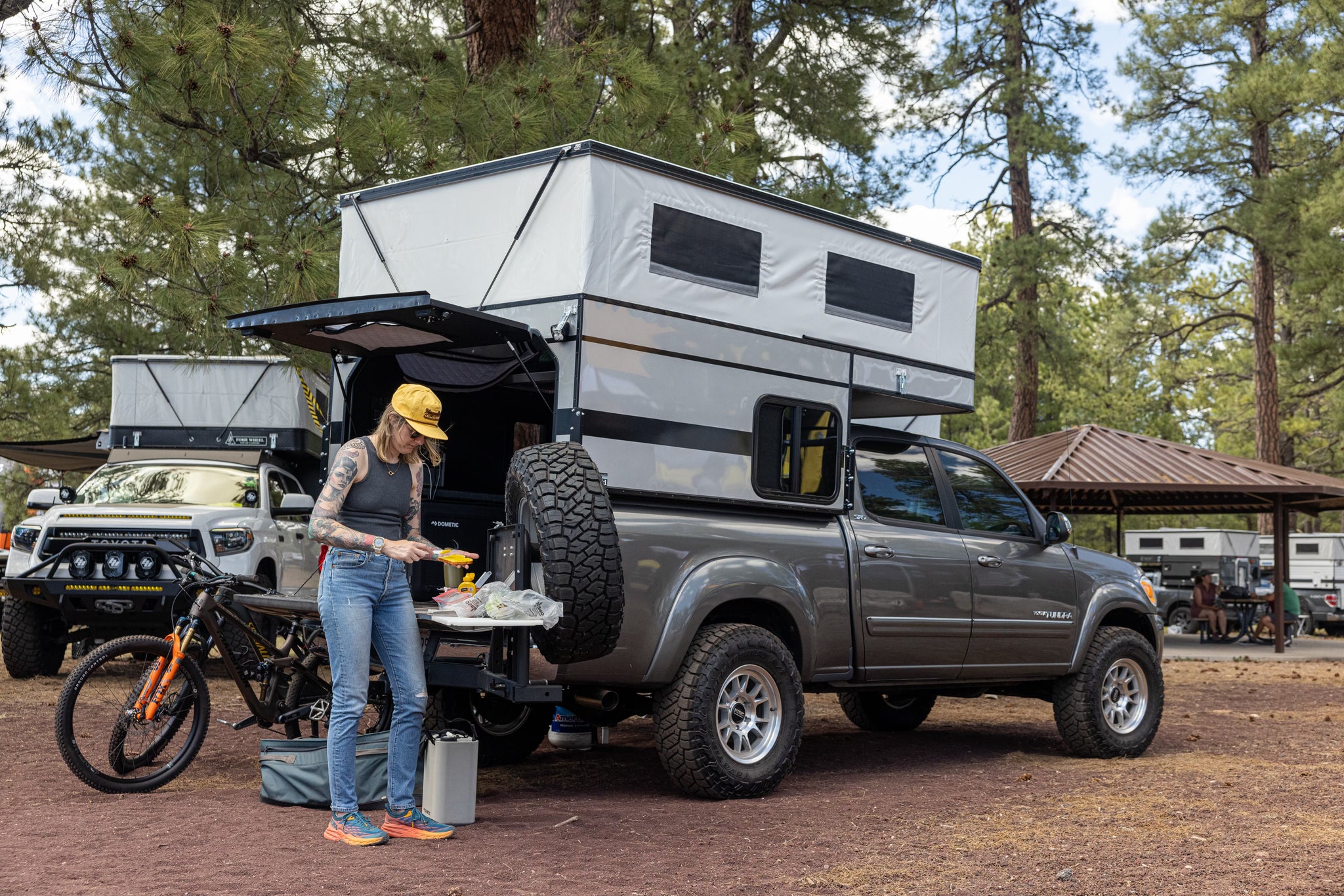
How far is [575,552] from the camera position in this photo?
574cm

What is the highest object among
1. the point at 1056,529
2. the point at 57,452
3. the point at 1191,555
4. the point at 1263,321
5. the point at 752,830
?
the point at 1263,321

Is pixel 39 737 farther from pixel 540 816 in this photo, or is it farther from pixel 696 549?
pixel 696 549

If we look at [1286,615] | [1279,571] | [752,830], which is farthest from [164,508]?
[1286,615]

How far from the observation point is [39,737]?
8.15 meters

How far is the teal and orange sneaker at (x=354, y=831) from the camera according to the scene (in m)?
5.36

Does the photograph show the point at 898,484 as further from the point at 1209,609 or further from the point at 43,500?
the point at 1209,609

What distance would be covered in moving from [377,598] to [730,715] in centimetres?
192

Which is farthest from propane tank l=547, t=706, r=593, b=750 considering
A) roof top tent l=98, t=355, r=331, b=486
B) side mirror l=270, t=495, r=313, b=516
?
roof top tent l=98, t=355, r=331, b=486

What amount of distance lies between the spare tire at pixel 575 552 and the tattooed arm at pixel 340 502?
30.1 inches

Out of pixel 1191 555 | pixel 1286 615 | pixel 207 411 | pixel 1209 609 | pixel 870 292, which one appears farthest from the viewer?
pixel 1191 555

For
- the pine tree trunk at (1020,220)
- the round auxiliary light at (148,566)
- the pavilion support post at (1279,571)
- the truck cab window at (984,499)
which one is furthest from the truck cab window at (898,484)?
the pine tree trunk at (1020,220)

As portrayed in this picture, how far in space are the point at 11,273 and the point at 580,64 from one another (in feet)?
43.4

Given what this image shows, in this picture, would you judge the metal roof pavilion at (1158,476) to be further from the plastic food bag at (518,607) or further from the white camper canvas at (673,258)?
the plastic food bag at (518,607)

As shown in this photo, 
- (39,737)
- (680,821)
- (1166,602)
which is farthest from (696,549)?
(1166,602)
